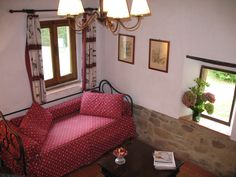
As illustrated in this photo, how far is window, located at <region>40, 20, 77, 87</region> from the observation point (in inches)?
158

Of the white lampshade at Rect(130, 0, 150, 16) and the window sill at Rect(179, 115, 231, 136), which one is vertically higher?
the white lampshade at Rect(130, 0, 150, 16)

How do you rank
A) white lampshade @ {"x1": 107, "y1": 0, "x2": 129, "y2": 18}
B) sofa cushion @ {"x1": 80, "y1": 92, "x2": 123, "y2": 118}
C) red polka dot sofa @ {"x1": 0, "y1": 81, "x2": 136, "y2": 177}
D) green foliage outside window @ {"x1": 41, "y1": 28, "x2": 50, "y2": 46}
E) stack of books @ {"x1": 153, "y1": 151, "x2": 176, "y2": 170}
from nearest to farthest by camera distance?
white lampshade @ {"x1": 107, "y1": 0, "x2": 129, "y2": 18}
stack of books @ {"x1": 153, "y1": 151, "x2": 176, "y2": 170}
red polka dot sofa @ {"x1": 0, "y1": 81, "x2": 136, "y2": 177}
green foliage outside window @ {"x1": 41, "y1": 28, "x2": 50, "y2": 46}
sofa cushion @ {"x1": 80, "y1": 92, "x2": 123, "y2": 118}

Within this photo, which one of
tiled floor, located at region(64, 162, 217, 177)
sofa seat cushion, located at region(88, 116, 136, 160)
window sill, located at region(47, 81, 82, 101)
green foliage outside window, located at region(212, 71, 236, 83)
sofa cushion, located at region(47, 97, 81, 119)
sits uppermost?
green foliage outside window, located at region(212, 71, 236, 83)

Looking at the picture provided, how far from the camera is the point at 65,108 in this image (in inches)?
163

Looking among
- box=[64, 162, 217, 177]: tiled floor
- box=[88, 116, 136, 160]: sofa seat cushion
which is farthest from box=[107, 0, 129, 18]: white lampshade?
box=[64, 162, 217, 177]: tiled floor

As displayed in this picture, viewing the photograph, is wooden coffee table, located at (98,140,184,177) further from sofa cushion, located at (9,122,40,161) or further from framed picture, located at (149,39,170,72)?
framed picture, located at (149,39,170,72)

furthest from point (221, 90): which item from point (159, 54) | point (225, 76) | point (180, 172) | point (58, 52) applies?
point (58, 52)

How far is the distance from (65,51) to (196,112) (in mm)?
2336

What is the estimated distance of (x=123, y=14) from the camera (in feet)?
6.12

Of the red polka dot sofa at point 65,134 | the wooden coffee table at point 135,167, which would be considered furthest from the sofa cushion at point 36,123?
the wooden coffee table at point 135,167

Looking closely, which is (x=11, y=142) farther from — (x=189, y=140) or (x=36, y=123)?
(x=189, y=140)

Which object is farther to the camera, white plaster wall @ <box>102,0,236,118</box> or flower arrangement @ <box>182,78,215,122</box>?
flower arrangement @ <box>182,78,215,122</box>

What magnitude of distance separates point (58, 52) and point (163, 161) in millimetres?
2400

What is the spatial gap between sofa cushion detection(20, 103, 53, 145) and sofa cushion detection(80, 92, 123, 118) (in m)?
0.62
